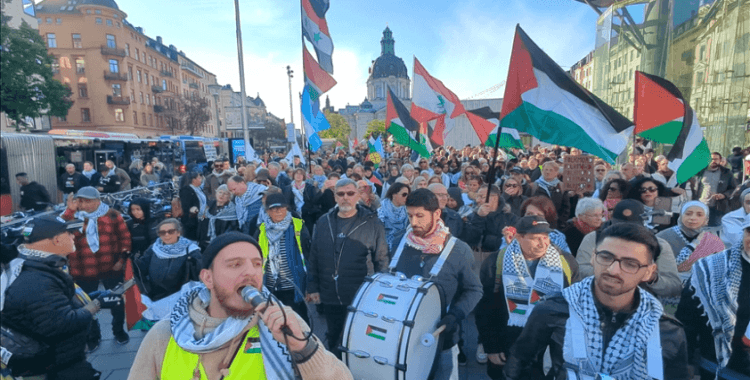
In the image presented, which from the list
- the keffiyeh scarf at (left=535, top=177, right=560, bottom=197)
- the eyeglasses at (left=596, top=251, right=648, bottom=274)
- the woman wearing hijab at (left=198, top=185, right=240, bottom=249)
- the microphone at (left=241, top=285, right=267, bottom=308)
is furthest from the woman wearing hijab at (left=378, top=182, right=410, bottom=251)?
the microphone at (left=241, top=285, right=267, bottom=308)

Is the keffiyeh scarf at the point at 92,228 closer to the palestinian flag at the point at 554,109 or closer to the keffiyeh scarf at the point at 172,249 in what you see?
the keffiyeh scarf at the point at 172,249

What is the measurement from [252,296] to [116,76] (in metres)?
53.3

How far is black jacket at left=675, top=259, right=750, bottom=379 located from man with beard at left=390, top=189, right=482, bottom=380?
4.15 ft

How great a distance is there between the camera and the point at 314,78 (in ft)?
28.4

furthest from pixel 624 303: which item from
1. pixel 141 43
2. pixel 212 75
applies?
pixel 212 75

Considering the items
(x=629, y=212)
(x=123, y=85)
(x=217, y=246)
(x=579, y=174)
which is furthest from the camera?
(x=123, y=85)

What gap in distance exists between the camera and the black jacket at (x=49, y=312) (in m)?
2.29

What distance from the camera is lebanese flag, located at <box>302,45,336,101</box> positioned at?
8.52 m

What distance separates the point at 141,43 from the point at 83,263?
5618 cm

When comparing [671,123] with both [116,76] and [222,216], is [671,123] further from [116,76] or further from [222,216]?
[116,76]

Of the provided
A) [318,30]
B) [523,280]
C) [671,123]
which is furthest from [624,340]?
[318,30]

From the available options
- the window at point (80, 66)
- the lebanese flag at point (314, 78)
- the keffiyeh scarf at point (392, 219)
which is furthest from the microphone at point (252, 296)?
the window at point (80, 66)

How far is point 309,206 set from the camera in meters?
7.00

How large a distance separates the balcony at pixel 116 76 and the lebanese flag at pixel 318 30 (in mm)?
44786
